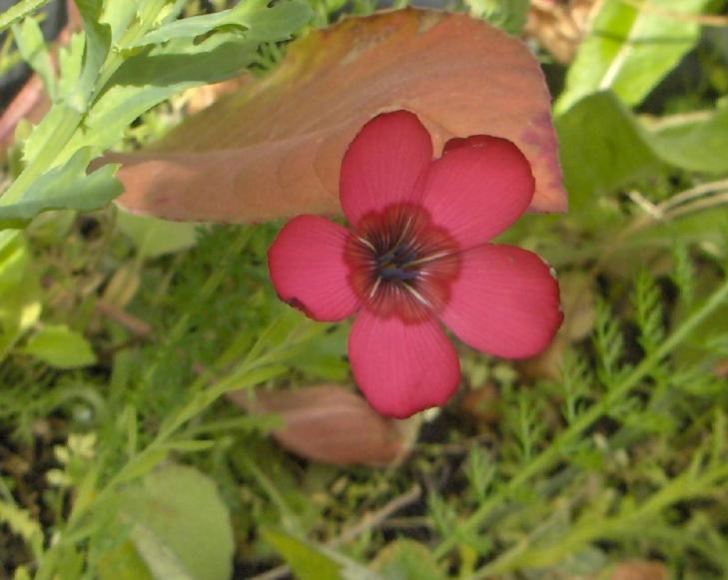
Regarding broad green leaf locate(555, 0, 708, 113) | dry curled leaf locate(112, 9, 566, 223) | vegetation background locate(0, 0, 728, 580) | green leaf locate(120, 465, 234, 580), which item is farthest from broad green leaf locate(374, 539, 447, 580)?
broad green leaf locate(555, 0, 708, 113)

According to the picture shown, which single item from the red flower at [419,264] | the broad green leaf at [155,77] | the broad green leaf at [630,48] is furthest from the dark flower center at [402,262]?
the broad green leaf at [630,48]

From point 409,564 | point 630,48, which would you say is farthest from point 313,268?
point 630,48

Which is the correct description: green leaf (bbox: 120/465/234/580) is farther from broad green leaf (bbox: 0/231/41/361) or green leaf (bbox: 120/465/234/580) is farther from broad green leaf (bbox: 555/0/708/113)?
broad green leaf (bbox: 555/0/708/113)

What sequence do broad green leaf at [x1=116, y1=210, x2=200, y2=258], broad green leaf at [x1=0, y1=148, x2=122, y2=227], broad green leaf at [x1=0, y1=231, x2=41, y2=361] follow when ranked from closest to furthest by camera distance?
broad green leaf at [x1=0, y1=148, x2=122, y2=227] → broad green leaf at [x1=0, y1=231, x2=41, y2=361] → broad green leaf at [x1=116, y1=210, x2=200, y2=258]

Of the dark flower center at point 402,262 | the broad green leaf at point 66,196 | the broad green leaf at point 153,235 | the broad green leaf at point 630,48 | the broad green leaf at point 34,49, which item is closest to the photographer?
the broad green leaf at point 66,196

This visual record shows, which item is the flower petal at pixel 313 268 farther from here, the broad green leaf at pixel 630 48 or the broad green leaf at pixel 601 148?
the broad green leaf at pixel 630 48

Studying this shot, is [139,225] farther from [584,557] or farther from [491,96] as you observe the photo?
[584,557]

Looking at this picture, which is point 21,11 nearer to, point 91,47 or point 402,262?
point 91,47
